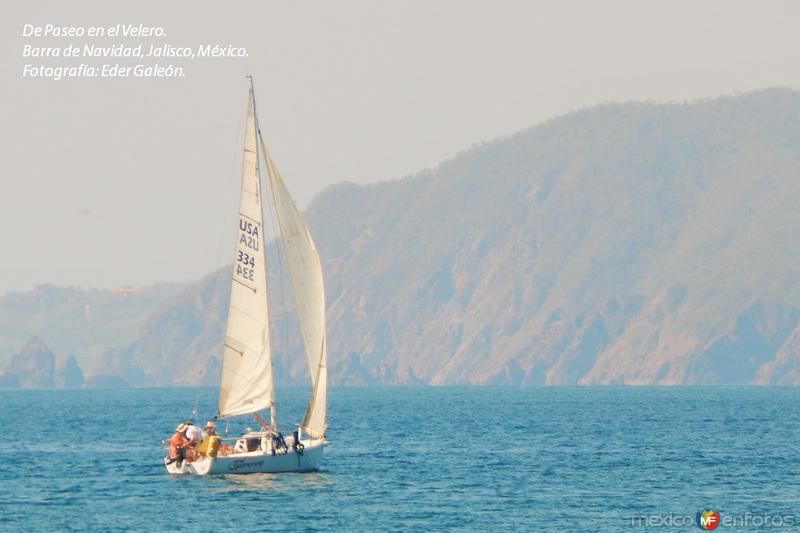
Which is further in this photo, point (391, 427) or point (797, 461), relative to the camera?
point (391, 427)

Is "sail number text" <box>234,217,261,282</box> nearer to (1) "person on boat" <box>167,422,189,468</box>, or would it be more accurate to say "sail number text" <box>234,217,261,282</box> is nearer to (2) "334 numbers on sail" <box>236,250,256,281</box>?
(2) "334 numbers on sail" <box>236,250,256,281</box>

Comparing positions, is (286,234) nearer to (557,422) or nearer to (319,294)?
(319,294)

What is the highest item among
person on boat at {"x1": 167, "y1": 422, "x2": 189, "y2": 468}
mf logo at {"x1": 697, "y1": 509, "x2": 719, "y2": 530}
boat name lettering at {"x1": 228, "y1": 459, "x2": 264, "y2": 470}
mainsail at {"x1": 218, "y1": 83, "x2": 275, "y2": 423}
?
mainsail at {"x1": 218, "y1": 83, "x2": 275, "y2": 423}

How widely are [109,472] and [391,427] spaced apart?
4507 centimetres

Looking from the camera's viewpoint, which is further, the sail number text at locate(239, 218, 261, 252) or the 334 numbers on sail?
the 334 numbers on sail

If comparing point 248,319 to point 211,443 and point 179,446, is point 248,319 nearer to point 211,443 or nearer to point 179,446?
point 211,443

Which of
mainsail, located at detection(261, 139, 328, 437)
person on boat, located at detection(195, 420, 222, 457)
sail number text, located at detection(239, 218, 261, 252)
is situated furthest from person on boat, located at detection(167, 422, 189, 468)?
sail number text, located at detection(239, 218, 261, 252)

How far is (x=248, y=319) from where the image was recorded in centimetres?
6706

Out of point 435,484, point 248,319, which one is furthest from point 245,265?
point 435,484

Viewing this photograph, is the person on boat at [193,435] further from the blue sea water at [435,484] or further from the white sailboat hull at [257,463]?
the blue sea water at [435,484]

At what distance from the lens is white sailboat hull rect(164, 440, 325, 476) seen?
65812 mm

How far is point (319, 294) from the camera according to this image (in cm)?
6588

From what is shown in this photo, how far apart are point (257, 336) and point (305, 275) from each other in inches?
150

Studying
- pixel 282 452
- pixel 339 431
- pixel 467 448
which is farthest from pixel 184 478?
pixel 339 431
